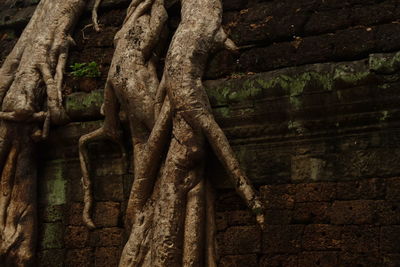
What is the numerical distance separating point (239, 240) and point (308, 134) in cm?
78

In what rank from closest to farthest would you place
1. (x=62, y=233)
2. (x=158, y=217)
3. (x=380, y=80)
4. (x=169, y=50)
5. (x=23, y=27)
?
1. (x=380, y=80)
2. (x=158, y=217)
3. (x=169, y=50)
4. (x=62, y=233)
5. (x=23, y=27)

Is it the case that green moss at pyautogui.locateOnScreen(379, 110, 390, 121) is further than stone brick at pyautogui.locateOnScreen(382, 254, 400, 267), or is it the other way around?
green moss at pyautogui.locateOnScreen(379, 110, 390, 121)

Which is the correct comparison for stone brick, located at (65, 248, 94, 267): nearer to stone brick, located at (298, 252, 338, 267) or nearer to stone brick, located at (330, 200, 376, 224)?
stone brick, located at (298, 252, 338, 267)

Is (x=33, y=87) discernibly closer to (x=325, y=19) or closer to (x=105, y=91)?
(x=105, y=91)

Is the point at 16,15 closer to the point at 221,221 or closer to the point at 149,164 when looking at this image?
the point at 149,164

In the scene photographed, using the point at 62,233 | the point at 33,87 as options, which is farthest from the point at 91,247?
the point at 33,87

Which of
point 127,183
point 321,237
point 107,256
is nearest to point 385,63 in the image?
point 321,237

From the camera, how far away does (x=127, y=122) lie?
6090 millimetres

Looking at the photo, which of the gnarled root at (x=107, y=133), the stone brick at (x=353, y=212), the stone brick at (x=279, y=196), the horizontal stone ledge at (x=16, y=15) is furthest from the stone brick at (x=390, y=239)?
the horizontal stone ledge at (x=16, y=15)

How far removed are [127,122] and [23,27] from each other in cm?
187

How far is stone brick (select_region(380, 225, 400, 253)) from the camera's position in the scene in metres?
4.89

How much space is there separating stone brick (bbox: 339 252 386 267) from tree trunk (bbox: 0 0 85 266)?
2419mm

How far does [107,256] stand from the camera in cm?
595

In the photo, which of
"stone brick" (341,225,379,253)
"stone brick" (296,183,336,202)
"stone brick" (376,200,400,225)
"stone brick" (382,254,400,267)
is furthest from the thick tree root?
"stone brick" (382,254,400,267)
